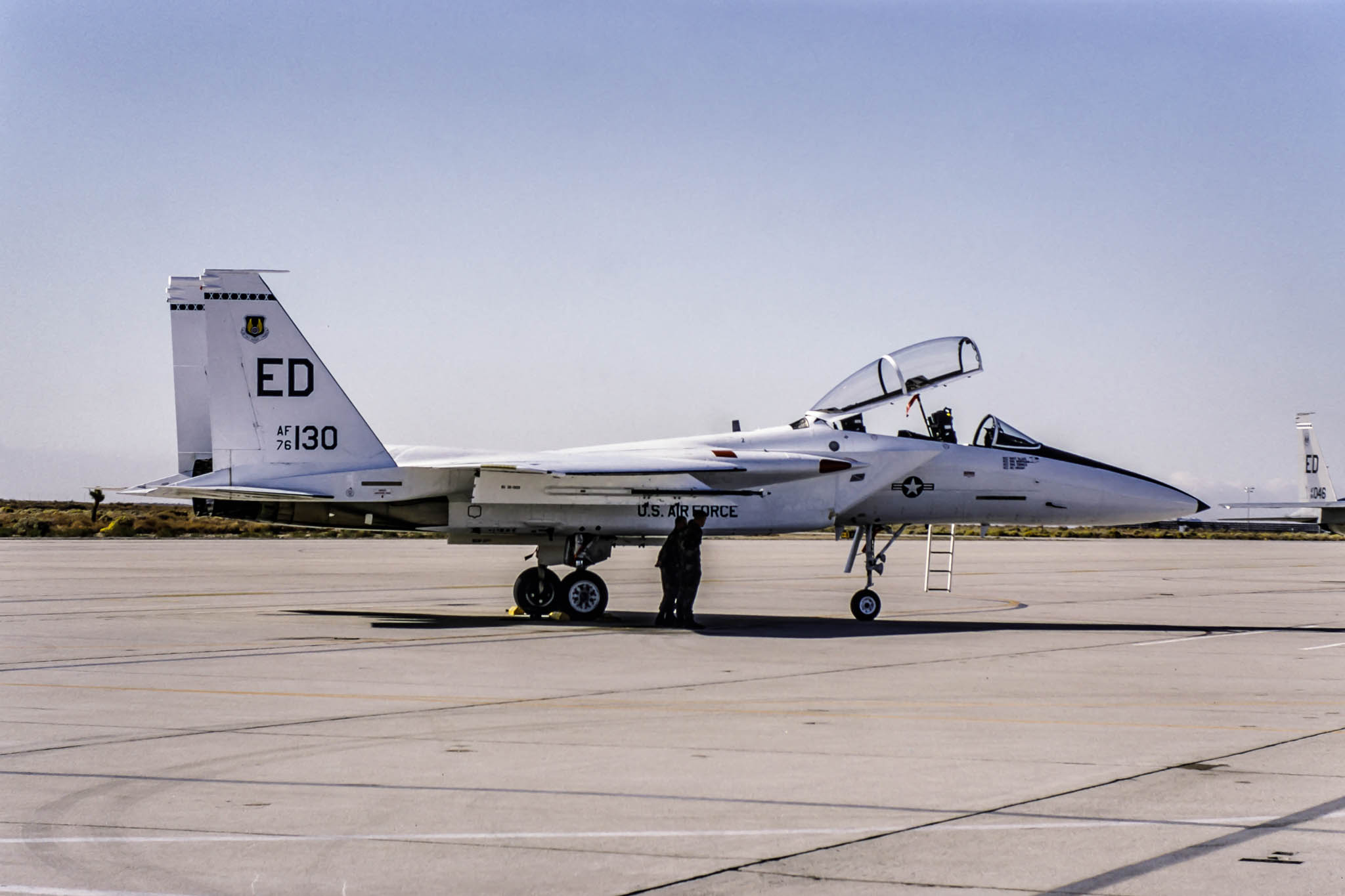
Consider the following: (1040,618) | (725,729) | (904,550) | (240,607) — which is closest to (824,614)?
(1040,618)

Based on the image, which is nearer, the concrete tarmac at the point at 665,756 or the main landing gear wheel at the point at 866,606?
the concrete tarmac at the point at 665,756

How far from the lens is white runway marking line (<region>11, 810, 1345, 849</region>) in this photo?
19.2 ft

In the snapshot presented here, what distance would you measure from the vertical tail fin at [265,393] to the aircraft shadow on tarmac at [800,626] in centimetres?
272

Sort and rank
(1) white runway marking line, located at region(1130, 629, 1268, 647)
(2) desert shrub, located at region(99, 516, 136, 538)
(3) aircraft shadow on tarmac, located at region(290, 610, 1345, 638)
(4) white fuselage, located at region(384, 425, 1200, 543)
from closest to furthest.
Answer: (1) white runway marking line, located at region(1130, 629, 1268, 647) → (3) aircraft shadow on tarmac, located at region(290, 610, 1345, 638) → (4) white fuselage, located at region(384, 425, 1200, 543) → (2) desert shrub, located at region(99, 516, 136, 538)

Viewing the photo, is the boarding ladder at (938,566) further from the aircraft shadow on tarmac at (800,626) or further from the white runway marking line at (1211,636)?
the white runway marking line at (1211,636)

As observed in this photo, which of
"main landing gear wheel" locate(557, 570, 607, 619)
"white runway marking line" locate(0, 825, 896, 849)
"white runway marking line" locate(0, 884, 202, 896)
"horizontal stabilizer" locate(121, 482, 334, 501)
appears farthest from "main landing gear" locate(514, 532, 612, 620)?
"white runway marking line" locate(0, 884, 202, 896)

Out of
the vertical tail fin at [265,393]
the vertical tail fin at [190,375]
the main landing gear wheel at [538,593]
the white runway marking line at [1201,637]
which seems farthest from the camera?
the vertical tail fin at [190,375]

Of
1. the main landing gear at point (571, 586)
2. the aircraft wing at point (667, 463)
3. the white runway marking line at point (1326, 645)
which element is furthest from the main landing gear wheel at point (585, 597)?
the white runway marking line at point (1326, 645)

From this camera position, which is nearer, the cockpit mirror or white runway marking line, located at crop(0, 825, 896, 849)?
white runway marking line, located at crop(0, 825, 896, 849)

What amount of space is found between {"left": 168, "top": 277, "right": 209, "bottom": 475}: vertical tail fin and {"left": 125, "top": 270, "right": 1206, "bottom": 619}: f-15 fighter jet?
4cm

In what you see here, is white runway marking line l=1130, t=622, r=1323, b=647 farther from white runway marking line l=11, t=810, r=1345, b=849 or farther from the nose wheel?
white runway marking line l=11, t=810, r=1345, b=849

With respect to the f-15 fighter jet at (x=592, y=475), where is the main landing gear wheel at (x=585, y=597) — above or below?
below

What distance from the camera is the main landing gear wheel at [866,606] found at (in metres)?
18.7

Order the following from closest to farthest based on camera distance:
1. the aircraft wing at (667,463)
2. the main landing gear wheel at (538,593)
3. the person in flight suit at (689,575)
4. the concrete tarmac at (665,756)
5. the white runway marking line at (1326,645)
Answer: the concrete tarmac at (665,756) < the white runway marking line at (1326,645) < the person in flight suit at (689,575) < the aircraft wing at (667,463) < the main landing gear wheel at (538,593)
